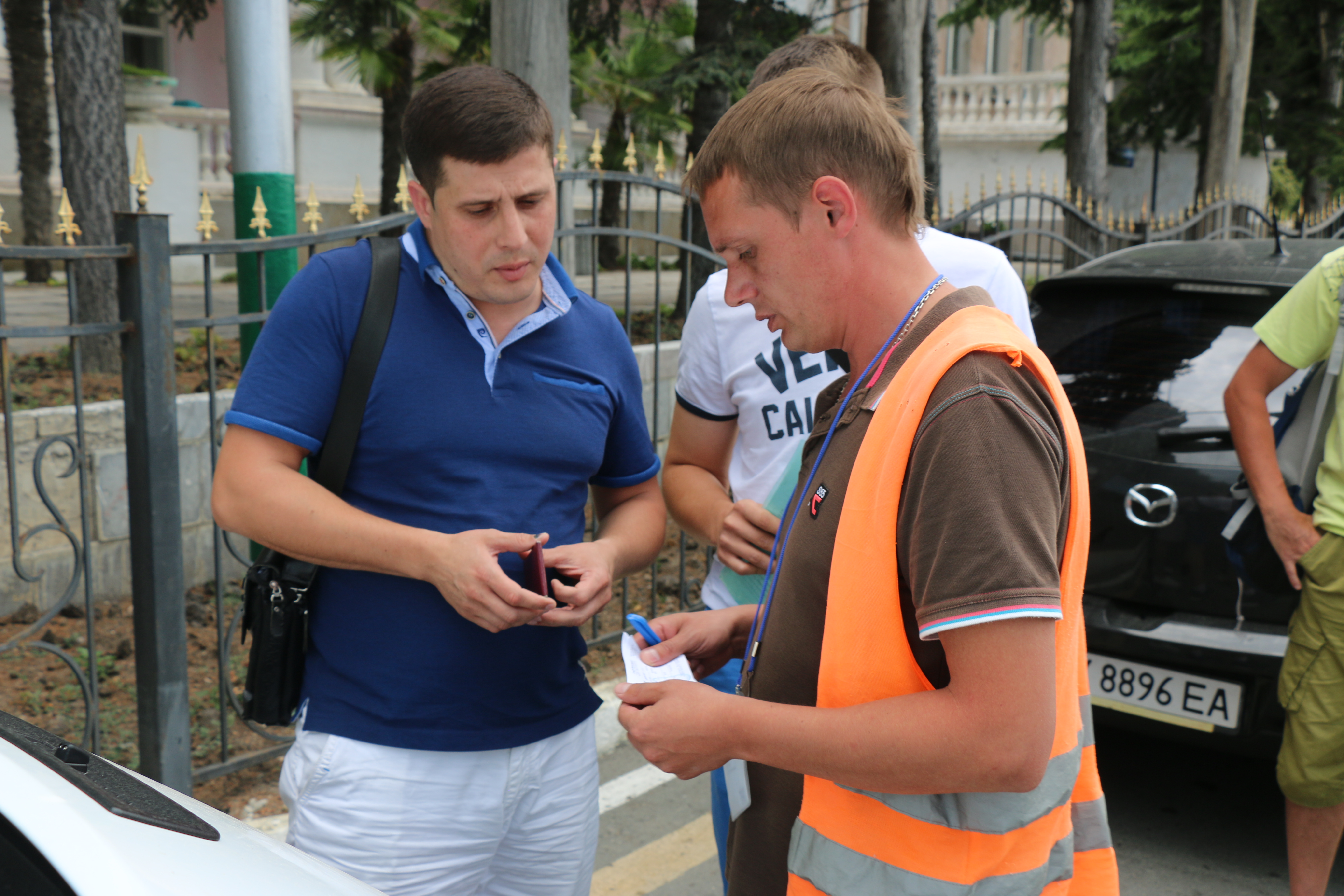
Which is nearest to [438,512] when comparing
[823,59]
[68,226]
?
[823,59]

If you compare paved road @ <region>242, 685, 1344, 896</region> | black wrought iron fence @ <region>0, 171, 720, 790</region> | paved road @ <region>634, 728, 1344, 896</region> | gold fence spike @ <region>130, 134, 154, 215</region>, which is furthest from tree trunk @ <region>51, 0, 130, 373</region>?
paved road @ <region>634, 728, 1344, 896</region>

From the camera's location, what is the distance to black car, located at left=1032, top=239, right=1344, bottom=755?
3.10 meters

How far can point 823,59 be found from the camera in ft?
7.59

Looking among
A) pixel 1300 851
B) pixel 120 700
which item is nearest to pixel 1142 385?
pixel 1300 851

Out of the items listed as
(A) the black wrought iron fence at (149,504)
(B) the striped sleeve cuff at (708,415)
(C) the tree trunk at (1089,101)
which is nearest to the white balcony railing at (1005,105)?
(C) the tree trunk at (1089,101)

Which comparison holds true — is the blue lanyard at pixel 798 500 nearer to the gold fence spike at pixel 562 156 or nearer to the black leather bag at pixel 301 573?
the black leather bag at pixel 301 573

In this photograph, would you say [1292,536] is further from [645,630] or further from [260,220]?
[260,220]

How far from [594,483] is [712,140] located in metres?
1.11

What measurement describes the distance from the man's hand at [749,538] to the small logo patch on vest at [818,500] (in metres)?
0.67

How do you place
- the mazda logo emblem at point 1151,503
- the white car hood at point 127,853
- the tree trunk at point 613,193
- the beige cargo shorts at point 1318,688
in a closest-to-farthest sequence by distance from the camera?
the white car hood at point 127,853 → the beige cargo shorts at point 1318,688 → the mazda logo emblem at point 1151,503 → the tree trunk at point 613,193

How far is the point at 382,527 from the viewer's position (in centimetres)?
187

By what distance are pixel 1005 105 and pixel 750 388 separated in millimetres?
26325

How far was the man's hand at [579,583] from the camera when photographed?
1942 millimetres

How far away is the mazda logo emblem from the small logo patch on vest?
7.10ft
